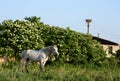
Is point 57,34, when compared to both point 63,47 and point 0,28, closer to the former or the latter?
point 63,47

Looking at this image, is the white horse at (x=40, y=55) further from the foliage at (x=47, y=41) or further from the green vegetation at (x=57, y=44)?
the foliage at (x=47, y=41)

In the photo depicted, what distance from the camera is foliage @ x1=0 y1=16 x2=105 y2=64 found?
28016 mm

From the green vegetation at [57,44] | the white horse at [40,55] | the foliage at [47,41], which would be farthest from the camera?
the foliage at [47,41]

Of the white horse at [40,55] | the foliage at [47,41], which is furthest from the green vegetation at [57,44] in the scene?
the white horse at [40,55]

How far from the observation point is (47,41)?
29.8 metres

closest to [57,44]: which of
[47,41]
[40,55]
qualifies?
[47,41]

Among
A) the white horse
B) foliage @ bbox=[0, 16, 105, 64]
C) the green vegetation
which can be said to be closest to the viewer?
the white horse

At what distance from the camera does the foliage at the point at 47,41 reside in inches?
1103

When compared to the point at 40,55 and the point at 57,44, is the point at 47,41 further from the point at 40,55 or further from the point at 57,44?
the point at 40,55

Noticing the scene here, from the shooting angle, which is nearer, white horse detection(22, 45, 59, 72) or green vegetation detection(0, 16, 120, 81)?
white horse detection(22, 45, 59, 72)

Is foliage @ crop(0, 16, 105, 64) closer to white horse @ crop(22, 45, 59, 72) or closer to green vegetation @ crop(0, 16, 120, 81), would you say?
green vegetation @ crop(0, 16, 120, 81)

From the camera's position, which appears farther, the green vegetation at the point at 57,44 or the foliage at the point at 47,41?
the foliage at the point at 47,41

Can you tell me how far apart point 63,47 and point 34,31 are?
8.02ft

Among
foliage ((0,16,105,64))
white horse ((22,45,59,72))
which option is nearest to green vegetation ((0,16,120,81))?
foliage ((0,16,105,64))
